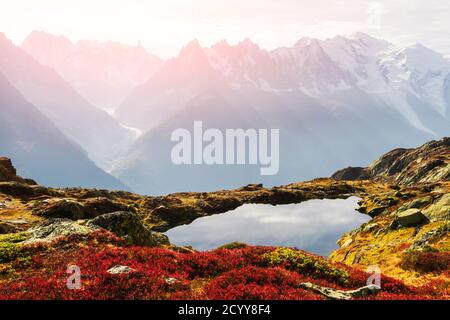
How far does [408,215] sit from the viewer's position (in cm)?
5816

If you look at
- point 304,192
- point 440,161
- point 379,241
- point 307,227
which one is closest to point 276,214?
point 307,227

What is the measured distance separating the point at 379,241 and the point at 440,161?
13166cm

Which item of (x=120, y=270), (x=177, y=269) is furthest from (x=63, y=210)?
(x=120, y=270)

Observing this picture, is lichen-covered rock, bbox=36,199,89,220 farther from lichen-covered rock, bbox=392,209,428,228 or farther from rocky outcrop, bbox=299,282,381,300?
rocky outcrop, bbox=299,282,381,300

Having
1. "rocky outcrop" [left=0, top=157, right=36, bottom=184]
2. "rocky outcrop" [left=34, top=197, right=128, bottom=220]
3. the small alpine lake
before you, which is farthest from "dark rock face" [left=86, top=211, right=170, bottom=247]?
"rocky outcrop" [left=0, top=157, right=36, bottom=184]

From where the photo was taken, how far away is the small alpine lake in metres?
88.4

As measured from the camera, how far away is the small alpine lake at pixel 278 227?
3479 inches

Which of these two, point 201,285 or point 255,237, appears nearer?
point 201,285

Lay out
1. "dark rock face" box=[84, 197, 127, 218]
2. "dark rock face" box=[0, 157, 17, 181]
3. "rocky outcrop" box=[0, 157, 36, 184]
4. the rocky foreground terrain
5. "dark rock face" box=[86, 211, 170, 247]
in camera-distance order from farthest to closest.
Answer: "dark rock face" box=[0, 157, 17, 181] < "rocky outcrop" box=[0, 157, 36, 184] < "dark rock face" box=[84, 197, 127, 218] < "dark rock face" box=[86, 211, 170, 247] < the rocky foreground terrain

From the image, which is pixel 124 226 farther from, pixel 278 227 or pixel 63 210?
pixel 278 227

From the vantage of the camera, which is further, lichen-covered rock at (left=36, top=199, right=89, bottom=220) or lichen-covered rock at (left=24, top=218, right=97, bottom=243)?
lichen-covered rock at (left=36, top=199, right=89, bottom=220)
